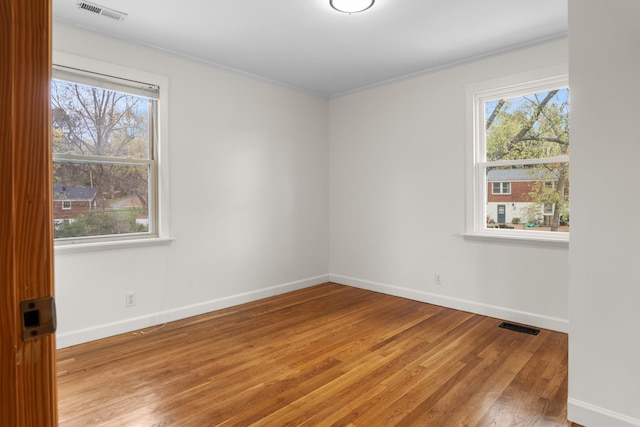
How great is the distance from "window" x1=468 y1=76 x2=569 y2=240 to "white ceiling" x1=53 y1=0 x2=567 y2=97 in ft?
1.58

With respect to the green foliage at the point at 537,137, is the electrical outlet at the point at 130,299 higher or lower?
lower

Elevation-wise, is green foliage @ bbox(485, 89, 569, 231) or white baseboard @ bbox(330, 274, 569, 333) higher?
green foliage @ bbox(485, 89, 569, 231)

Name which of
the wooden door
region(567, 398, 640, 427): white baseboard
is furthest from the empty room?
the wooden door

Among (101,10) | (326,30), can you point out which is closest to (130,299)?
(101,10)

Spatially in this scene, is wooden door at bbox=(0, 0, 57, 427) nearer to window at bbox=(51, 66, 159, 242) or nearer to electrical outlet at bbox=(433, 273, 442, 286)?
window at bbox=(51, 66, 159, 242)

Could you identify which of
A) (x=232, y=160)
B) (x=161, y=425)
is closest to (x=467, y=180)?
(x=232, y=160)

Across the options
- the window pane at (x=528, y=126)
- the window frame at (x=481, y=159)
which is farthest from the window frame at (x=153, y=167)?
the window pane at (x=528, y=126)

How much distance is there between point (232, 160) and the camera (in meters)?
4.11

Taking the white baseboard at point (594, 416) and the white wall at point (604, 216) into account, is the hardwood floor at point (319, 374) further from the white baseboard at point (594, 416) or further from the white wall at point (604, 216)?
the white wall at point (604, 216)

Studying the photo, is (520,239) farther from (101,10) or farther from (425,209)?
(101,10)

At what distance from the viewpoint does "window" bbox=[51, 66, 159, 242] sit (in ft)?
10.1

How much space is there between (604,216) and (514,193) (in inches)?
73.8

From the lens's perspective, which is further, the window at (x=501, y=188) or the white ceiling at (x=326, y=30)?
the window at (x=501, y=188)

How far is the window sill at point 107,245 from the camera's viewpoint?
2989 millimetres
